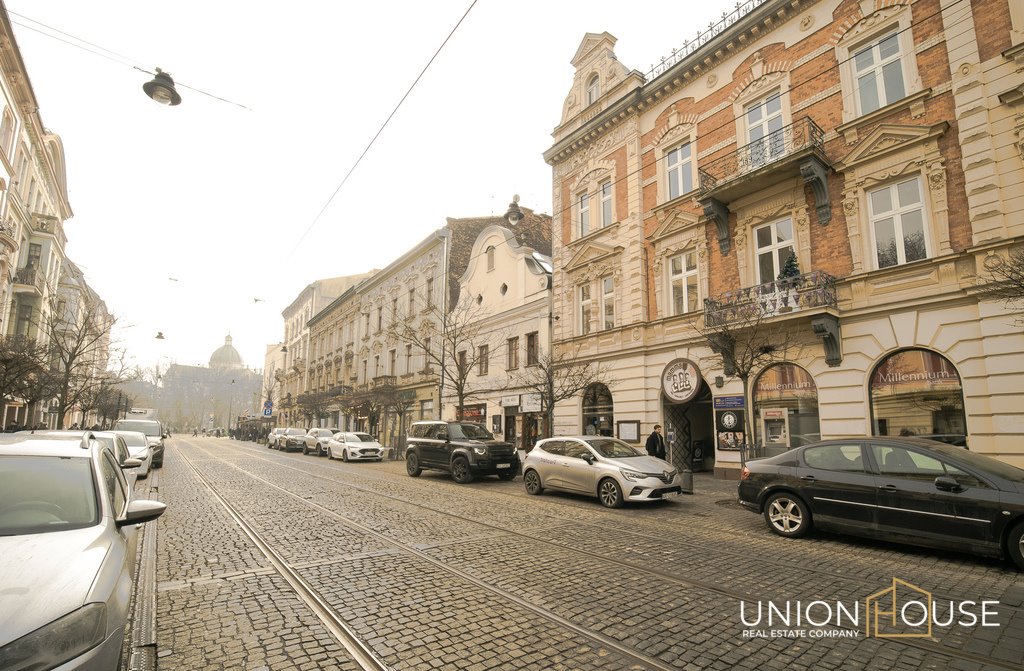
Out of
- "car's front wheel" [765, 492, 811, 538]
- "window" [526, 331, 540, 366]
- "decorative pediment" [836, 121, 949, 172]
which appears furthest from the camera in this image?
"window" [526, 331, 540, 366]

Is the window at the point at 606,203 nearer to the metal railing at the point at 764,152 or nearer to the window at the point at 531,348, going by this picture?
the metal railing at the point at 764,152

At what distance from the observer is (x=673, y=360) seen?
59.0 ft

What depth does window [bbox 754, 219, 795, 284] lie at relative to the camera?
1555cm

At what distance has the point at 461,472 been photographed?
52.3 feet

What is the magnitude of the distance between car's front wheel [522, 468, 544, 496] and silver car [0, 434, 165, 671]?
31.4ft

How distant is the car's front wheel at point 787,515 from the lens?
782 cm

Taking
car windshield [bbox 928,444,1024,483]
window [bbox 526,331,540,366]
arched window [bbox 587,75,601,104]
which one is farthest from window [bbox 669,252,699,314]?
car windshield [bbox 928,444,1024,483]

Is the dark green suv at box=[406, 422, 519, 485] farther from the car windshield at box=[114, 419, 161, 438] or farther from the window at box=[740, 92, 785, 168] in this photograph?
the car windshield at box=[114, 419, 161, 438]

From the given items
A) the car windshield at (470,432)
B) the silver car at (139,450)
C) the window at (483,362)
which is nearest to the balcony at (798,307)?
the car windshield at (470,432)

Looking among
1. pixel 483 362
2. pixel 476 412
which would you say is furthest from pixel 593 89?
pixel 476 412

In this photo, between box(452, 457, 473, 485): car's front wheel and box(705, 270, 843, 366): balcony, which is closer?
box(705, 270, 843, 366): balcony

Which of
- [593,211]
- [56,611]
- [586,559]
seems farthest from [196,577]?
[593,211]

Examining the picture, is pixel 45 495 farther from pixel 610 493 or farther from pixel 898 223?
pixel 898 223

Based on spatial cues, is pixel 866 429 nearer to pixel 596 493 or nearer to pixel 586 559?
pixel 596 493
